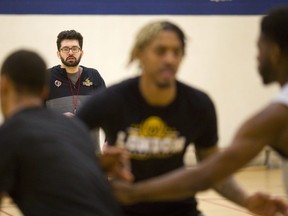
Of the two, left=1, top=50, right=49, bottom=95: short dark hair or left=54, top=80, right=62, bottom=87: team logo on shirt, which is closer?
left=1, top=50, right=49, bottom=95: short dark hair

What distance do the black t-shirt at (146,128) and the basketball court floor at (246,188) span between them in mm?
3125

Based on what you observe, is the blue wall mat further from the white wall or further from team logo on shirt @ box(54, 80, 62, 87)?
team logo on shirt @ box(54, 80, 62, 87)

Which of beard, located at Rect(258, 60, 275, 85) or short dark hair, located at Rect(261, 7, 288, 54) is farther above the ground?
short dark hair, located at Rect(261, 7, 288, 54)

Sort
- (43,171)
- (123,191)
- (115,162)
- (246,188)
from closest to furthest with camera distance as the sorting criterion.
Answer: (43,171)
(123,191)
(115,162)
(246,188)

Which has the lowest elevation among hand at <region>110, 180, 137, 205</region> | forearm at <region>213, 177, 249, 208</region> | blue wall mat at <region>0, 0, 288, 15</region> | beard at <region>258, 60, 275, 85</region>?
forearm at <region>213, 177, 249, 208</region>

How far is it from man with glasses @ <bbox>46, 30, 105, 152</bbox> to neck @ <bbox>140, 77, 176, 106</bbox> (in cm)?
281

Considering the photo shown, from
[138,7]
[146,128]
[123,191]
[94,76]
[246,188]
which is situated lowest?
[246,188]

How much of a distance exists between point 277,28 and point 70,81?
153 inches

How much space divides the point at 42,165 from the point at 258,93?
857 cm

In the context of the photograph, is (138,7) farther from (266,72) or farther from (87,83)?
(266,72)

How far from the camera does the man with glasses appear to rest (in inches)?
249

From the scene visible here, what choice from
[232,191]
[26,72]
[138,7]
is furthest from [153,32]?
[138,7]

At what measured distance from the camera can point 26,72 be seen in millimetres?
2525

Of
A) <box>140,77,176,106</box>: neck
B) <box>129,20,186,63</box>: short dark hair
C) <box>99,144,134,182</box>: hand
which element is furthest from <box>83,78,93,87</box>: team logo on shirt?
<box>99,144,134,182</box>: hand
